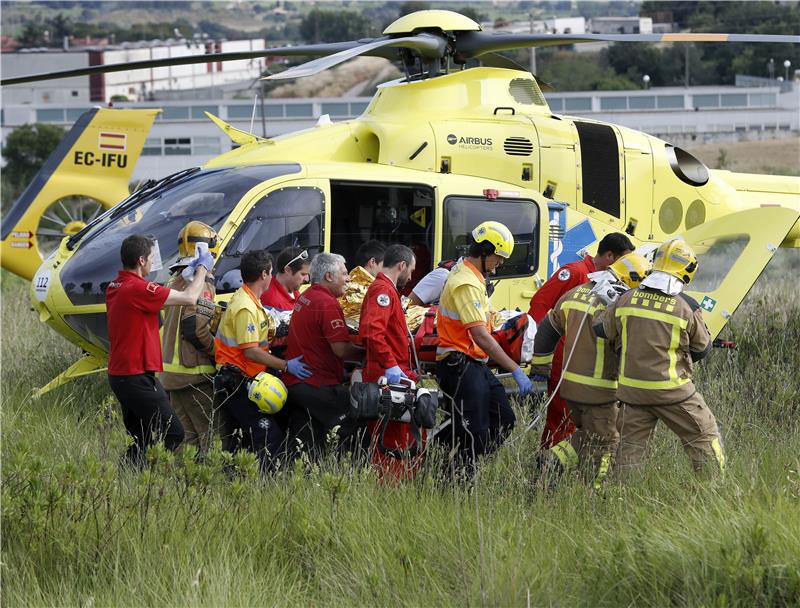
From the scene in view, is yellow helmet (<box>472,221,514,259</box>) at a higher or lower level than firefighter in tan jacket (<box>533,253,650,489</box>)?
higher

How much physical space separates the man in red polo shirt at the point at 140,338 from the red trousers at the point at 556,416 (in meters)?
2.41

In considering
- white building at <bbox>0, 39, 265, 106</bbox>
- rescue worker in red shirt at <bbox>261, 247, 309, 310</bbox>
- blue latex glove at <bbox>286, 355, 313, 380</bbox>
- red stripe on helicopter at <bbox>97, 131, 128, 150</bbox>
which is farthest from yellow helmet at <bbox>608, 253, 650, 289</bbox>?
white building at <bbox>0, 39, 265, 106</bbox>

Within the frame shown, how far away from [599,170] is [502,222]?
1255 mm

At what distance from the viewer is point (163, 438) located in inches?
274

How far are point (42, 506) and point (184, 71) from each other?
105 m

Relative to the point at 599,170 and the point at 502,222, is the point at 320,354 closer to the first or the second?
the point at 502,222

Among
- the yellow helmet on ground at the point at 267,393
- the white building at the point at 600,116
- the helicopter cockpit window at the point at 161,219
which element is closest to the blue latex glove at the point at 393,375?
the yellow helmet on ground at the point at 267,393

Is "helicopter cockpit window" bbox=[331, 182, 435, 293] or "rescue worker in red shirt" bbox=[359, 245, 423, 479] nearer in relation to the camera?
"rescue worker in red shirt" bbox=[359, 245, 423, 479]

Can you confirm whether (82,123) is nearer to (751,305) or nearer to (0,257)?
(0,257)

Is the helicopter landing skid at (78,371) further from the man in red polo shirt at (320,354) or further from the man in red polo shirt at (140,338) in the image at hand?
the man in red polo shirt at (320,354)

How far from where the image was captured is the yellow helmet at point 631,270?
7.17m

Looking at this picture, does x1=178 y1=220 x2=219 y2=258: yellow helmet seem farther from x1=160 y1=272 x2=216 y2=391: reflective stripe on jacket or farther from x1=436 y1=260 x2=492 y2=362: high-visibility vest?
x1=436 y1=260 x2=492 y2=362: high-visibility vest

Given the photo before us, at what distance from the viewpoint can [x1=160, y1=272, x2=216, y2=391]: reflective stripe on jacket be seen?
24.5ft

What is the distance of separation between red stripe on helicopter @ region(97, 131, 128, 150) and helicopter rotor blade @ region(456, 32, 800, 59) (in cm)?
643
